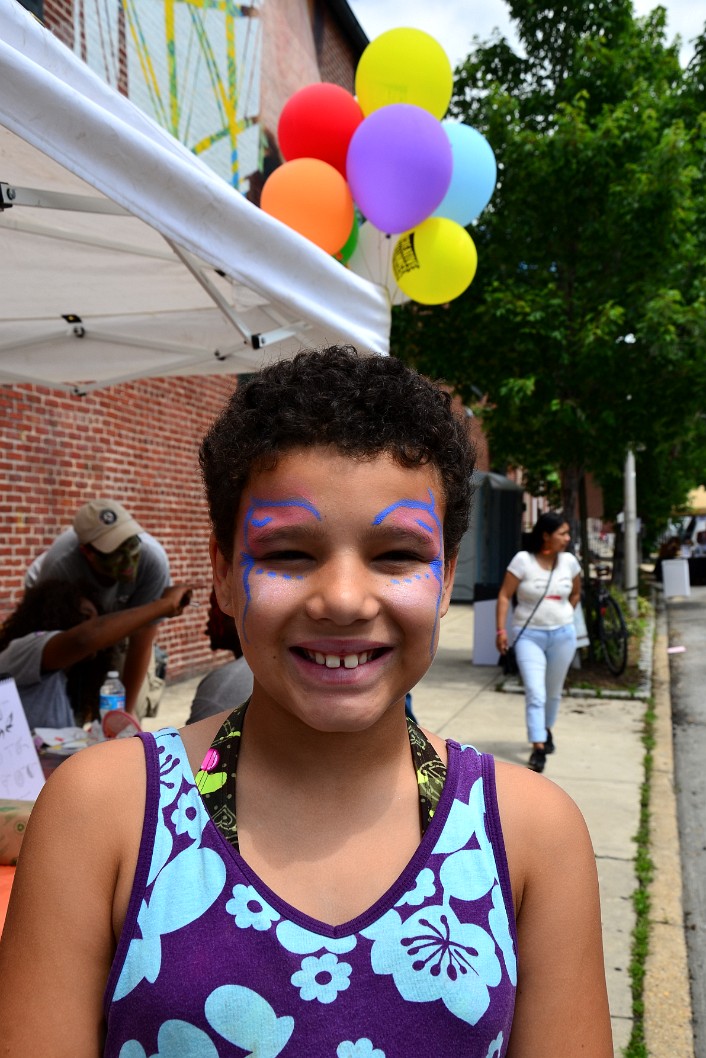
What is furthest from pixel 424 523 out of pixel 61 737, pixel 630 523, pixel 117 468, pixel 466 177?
pixel 630 523

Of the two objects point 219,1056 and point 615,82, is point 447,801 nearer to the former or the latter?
point 219,1056

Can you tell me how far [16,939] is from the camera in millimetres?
1024

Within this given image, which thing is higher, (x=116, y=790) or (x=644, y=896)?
(x=116, y=790)

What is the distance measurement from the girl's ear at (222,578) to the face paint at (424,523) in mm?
255

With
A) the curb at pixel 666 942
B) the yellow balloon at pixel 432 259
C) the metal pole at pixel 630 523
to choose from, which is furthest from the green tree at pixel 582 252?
the metal pole at pixel 630 523

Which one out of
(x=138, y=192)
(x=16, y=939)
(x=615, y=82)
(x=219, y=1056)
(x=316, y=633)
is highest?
(x=615, y=82)

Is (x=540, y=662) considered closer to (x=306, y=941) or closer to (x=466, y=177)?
(x=466, y=177)

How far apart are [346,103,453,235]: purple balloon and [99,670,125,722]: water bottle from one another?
2.44 meters

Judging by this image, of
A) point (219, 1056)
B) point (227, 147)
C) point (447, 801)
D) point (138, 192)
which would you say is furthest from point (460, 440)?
point (227, 147)

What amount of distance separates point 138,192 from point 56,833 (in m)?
1.67

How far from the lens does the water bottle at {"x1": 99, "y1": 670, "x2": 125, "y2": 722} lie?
3547mm

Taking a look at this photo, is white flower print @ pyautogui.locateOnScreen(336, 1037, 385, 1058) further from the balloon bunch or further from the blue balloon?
the blue balloon

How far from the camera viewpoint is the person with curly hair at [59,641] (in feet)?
11.2

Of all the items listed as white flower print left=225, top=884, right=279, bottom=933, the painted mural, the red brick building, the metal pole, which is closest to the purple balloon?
white flower print left=225, top=884, right=279, bottom=933
